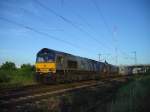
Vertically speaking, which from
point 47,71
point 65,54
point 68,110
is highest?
point 65,54

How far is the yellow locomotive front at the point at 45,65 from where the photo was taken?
23198 mm

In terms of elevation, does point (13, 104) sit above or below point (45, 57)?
below

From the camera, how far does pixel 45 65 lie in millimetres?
24000

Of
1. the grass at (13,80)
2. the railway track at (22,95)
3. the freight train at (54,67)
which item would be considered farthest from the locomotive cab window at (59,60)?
the railway track at (22,95)

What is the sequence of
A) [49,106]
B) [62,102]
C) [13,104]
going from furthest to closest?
1. [62,102]
2. [49,106]
3. [13,104]

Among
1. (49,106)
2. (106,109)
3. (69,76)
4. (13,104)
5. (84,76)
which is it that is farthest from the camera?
(84,76)

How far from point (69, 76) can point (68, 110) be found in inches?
665

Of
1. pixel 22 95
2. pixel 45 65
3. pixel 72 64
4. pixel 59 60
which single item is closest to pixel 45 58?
pixel 45 65

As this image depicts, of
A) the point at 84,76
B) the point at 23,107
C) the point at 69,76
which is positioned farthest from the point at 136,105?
the point at 84,76

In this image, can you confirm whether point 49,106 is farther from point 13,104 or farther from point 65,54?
point 65,54

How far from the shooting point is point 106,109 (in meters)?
8.88

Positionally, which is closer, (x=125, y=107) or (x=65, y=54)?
(x=125, y=107)

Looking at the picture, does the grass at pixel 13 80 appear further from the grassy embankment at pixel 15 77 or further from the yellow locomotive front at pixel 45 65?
the yellow locomotive front at pixel 45 65

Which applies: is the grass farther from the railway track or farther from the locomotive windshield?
the railway track
